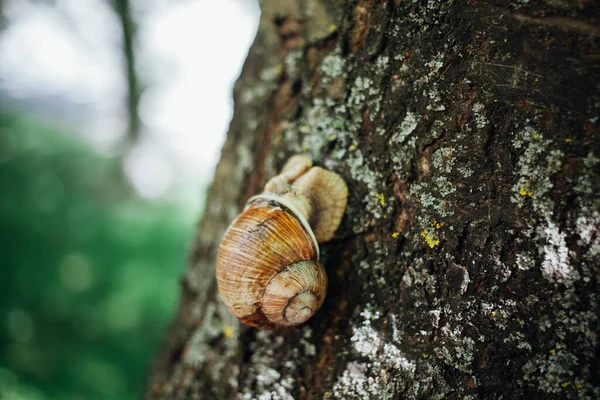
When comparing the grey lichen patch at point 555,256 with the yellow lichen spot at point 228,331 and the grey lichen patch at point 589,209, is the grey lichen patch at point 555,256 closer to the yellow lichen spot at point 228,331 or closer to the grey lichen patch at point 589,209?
the grey lichen patch at point 589,209

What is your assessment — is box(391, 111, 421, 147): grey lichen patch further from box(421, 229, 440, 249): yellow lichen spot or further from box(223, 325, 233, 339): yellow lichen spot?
box(223, 325, 233, 339): yellow lichen spot

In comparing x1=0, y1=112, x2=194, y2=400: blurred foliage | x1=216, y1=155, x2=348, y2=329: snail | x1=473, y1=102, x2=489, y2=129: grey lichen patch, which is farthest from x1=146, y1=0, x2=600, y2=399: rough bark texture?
x1=0, y1=112, x2=194, y2=400: blurred foliage

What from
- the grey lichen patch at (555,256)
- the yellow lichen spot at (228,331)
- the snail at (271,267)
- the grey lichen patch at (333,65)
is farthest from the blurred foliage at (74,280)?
the grey lichen patch at (555,256)

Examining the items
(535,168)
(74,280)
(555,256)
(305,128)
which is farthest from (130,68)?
(555,256)

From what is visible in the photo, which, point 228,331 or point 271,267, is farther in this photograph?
point 228,331

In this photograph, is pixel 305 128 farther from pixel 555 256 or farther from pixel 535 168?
pixel 555 256

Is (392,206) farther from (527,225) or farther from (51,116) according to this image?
(51,116)
